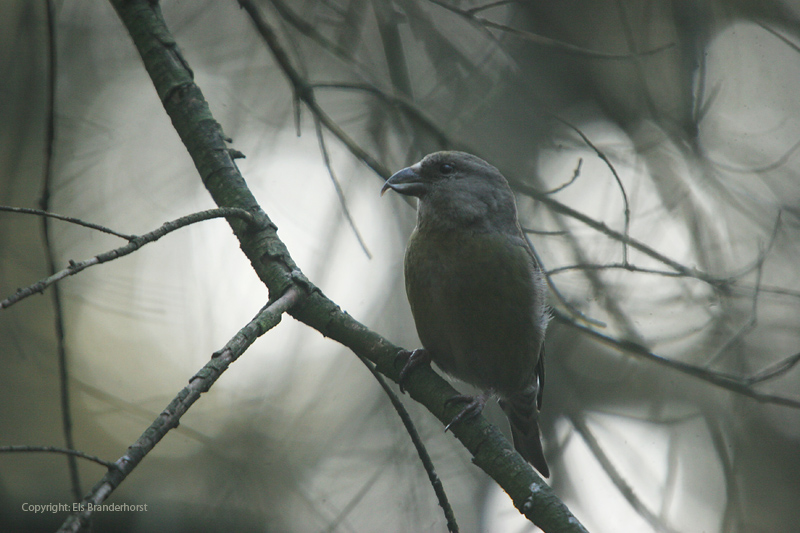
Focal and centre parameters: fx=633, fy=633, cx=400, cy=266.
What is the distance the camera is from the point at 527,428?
13.7 ft

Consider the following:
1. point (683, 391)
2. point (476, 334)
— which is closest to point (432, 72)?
point (476, 334)

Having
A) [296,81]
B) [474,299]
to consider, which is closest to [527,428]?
[474,299]

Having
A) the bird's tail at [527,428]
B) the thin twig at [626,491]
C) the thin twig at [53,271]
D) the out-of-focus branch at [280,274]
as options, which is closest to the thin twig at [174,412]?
the out-of-focus branch at [280,274]

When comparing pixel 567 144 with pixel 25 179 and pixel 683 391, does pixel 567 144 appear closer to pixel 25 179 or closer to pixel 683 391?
pixel 683 391

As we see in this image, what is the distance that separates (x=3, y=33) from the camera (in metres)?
3.77

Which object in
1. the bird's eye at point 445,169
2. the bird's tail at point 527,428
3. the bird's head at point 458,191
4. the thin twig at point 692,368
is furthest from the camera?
the bird's tail at point 527,428

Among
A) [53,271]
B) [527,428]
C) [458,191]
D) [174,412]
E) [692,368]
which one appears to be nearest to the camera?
[174,412]

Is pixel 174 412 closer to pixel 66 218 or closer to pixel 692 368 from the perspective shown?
pixel 66 218

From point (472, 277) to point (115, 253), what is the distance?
79.8 inches

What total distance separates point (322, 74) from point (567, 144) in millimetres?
1958

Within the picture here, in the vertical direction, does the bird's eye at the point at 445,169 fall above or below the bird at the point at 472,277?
above

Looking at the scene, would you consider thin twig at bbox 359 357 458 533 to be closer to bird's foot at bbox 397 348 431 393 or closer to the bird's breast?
bird's foot at bbox 397 348 431 393

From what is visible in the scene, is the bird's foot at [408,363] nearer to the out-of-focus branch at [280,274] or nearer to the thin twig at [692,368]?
the out-of-focus branch at [280,274]

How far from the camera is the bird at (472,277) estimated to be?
10.9 ft
